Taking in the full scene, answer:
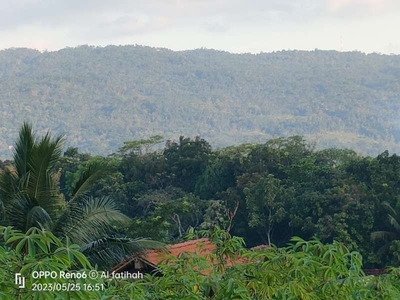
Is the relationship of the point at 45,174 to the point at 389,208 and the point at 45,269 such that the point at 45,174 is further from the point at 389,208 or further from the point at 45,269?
the point at 389,208

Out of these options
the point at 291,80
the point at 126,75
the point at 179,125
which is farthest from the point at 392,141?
the point at 126,75

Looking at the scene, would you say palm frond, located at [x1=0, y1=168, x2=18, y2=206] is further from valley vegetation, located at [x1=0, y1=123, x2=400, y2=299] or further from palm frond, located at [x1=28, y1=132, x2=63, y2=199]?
palm frond, located at [x1=28, y1=132, x2=63, y2=199]

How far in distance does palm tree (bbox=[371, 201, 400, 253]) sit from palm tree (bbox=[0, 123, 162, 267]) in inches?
723

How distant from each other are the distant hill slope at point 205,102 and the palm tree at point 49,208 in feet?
338

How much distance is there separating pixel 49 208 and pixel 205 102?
6154 inches

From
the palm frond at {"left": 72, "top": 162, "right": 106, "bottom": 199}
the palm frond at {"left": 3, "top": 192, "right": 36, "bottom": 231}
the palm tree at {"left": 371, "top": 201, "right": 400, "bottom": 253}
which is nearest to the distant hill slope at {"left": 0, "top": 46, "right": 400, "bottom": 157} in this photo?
the palm tree at {"left": 371, "top": 201, "right": 400, "bottom": 253}

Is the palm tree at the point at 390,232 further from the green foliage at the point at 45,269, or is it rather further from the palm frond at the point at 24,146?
the green foliage at the point at 45,269

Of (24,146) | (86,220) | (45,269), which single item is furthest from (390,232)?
(45,269)

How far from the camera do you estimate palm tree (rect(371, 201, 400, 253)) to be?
87.2ft

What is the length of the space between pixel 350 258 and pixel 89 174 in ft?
17.7

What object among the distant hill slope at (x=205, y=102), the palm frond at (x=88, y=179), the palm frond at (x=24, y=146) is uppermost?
the palm frond at (x=24, y=146)

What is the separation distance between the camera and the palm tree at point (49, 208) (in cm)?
905

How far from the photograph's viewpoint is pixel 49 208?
945cm

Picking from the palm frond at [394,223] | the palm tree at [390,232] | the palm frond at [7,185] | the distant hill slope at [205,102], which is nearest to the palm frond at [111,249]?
the palm frond at [7,185]
